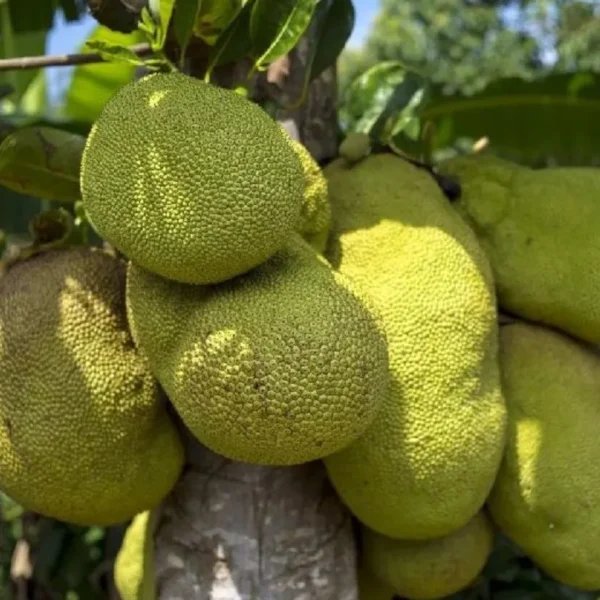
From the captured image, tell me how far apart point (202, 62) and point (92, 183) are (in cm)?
24

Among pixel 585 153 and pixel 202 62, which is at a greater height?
pixel 202 62

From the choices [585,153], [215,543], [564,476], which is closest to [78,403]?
[215,543]

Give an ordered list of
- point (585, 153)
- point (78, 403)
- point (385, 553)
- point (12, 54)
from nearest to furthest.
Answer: point (78, 403) → point (385, 553) → point (12, 54) → point (585, 153)

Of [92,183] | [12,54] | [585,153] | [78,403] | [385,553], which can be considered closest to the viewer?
[92,183]

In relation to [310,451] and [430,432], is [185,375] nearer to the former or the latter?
[310,451]

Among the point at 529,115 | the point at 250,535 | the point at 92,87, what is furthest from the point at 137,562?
the point at 529,115

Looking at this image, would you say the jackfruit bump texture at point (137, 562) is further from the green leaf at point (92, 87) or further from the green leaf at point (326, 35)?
the green leaf at point (92, 87)

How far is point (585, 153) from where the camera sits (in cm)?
201

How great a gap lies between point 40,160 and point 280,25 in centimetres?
28

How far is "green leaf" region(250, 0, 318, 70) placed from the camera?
916mm

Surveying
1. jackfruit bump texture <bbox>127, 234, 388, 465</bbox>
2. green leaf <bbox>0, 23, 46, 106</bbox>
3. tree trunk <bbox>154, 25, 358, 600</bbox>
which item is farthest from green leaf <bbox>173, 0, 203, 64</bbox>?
green leaf <bbox>0, 23, 46, 106</bbox>

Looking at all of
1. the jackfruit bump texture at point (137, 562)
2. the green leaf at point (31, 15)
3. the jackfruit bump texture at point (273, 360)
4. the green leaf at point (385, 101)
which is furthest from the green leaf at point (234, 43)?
the green leaf at point (31, 15)

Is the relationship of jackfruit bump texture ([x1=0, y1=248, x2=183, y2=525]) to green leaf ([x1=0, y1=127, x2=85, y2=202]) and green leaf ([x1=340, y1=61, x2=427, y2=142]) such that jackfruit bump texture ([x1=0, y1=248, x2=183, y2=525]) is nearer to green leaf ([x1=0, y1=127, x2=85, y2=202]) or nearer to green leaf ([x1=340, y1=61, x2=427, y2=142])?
green leaf ([x1=0, y1=127, x2=85, y2=202])

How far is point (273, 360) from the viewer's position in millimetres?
782
